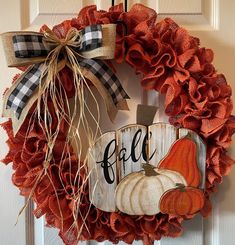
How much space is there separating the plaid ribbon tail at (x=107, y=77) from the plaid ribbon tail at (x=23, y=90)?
9 cm

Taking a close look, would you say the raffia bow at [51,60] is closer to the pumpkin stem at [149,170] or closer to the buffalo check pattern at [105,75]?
the buffalo check pattern at [105,75]

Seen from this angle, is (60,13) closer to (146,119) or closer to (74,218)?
(146,119)

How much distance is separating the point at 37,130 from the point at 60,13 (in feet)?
0.88

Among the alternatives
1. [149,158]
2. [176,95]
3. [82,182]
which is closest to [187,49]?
[176,95]

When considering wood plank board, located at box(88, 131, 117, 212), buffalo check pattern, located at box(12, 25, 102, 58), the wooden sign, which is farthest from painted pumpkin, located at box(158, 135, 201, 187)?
buffalo check pattern, located at box(12, 25, 102, 58)

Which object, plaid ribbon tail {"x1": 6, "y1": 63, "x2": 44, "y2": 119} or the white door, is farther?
the white door

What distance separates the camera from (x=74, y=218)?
667mm

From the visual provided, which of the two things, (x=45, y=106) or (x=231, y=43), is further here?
(x=231, y=43)

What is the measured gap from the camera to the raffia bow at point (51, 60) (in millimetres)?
631

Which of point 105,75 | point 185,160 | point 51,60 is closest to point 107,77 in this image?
point 105,75

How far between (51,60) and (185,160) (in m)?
0.32

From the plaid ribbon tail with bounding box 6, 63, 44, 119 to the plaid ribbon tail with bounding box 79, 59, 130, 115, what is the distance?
3.5 inches

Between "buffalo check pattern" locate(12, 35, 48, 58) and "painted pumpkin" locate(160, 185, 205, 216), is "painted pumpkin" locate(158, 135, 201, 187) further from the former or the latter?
"buffalo check pattern" locate(12, 35, 48, 58)

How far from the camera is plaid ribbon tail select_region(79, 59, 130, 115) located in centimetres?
67
